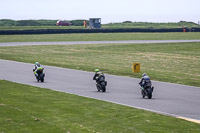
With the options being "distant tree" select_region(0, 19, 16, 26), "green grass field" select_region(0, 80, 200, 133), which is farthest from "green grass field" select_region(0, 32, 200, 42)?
"green grass field" select_region(0, 80, 200, 133)

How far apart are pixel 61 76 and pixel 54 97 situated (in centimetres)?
1074

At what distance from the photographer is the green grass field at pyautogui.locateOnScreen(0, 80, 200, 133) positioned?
13.8 m

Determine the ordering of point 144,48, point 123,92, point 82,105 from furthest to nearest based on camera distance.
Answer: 1. point 144,48
2. point 123,92
3. point 82,105

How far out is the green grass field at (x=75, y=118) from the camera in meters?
13.8

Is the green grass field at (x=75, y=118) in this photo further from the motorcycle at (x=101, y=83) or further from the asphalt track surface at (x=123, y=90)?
the motorcycle at (x=101, y=83)

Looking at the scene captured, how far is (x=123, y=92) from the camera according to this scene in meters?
24.0

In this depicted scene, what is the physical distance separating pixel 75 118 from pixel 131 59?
30667 mm

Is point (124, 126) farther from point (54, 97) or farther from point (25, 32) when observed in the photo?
point (25, 32)

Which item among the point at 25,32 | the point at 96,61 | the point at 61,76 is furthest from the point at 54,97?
the point at 25,32

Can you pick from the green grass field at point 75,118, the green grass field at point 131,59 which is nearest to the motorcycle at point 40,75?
the green grass field at point 131,59

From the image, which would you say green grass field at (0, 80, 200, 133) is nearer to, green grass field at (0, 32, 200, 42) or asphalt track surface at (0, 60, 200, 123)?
asphalt track surface at (0, 60, 200, 123)

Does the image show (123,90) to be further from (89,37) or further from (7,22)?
(7,22)

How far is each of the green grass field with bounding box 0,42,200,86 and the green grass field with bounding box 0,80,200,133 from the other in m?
11.3

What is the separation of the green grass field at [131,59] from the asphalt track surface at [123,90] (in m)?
2.62
